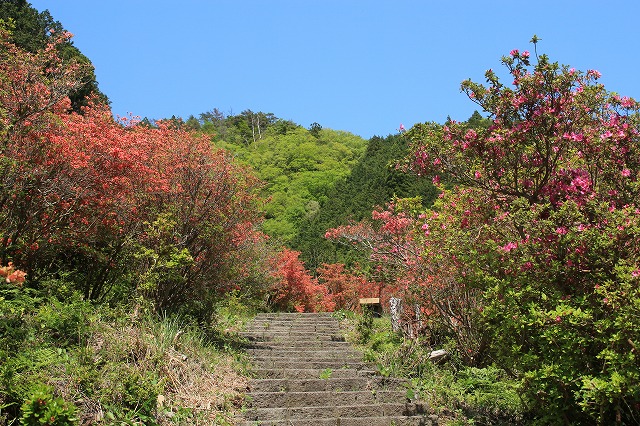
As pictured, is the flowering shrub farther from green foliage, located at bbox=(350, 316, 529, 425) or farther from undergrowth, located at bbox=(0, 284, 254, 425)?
undergrowth, located at bbox=(0, 284, 254, 425)

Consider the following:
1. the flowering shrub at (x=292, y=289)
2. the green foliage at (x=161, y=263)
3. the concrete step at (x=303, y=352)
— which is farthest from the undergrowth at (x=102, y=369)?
the flowering shrub at (x=292, y=289)

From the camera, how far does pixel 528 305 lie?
5570mm

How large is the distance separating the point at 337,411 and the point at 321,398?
480 millimetres

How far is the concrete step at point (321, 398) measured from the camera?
7.47m

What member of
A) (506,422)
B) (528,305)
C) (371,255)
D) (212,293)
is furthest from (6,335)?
(371,255)

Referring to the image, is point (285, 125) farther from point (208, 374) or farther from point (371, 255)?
point (208, 374)

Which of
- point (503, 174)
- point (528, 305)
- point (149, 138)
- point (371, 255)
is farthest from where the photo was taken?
point (371, 255)

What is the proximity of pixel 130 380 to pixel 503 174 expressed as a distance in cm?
454

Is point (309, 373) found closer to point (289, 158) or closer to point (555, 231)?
point (555, 231)

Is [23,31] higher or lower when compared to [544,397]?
higher

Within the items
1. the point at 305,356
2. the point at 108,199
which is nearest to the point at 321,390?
the point at 305,356

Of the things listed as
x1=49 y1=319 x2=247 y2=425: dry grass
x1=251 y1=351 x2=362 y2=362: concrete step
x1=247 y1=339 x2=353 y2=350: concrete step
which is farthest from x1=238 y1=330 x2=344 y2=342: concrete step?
x1=49 y1=319 x2=247 y2=425: dry grass

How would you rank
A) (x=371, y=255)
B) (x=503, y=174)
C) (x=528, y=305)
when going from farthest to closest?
(x=371, y=255)
(x=503, y=174)
(x=528, y=305)

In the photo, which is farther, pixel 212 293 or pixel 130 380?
pixel 212 293
